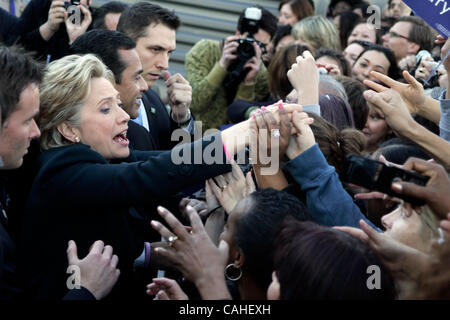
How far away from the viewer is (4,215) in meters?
2.38

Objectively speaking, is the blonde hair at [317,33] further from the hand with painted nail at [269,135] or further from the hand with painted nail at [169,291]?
the hand with painted nail at [169,291]

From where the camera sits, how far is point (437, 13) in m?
2.69

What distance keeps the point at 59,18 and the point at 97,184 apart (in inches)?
112

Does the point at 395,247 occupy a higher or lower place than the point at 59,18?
higher

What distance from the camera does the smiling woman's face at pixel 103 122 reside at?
2547 millimetres

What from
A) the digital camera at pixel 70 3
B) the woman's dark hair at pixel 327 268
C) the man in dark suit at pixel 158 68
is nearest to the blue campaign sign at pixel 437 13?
the woman's dark hair at pixel 327 268

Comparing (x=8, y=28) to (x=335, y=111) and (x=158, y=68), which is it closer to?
(x=158, y=68)

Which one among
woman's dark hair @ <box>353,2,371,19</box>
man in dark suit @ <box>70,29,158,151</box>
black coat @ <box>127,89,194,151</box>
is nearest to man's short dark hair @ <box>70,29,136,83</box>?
man in dark suit @ <box>70,29,158,151</box>

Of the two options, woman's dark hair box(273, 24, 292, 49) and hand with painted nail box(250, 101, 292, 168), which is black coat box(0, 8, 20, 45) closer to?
woman's dark hair box(273, 24, 292, 49)

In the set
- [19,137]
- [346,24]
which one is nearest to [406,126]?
[19,137]

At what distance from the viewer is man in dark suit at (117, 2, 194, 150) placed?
151 inches

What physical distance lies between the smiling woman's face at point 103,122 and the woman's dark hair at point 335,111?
1044 millimetres
